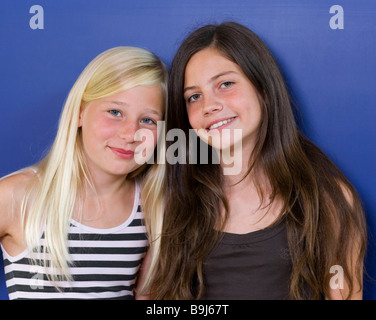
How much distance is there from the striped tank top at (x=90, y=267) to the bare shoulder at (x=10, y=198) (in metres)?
0.10

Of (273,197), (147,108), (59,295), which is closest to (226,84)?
(147,108)

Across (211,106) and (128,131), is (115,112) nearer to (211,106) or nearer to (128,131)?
(128,131)

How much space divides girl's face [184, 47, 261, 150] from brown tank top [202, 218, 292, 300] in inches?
10.3

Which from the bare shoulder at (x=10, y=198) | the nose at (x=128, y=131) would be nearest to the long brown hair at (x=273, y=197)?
the nose at (x=128, y=131)

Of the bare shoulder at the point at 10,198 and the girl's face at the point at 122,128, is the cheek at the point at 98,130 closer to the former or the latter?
the girl's face at the point at 122,128

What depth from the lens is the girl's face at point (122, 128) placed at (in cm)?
148

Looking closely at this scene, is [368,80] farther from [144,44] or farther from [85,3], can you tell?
[85,3]

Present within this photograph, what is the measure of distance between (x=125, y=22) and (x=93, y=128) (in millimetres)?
Result: 343

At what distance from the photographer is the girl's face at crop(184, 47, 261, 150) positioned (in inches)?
57.5

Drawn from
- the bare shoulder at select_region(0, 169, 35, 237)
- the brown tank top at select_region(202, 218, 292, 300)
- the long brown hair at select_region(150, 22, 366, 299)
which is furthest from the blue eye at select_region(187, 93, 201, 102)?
the bare shoulder at select_region(0, 169, 35, 237)

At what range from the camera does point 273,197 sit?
4.90ft

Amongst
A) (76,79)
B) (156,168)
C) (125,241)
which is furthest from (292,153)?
(76,79)

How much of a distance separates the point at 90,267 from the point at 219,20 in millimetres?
794
